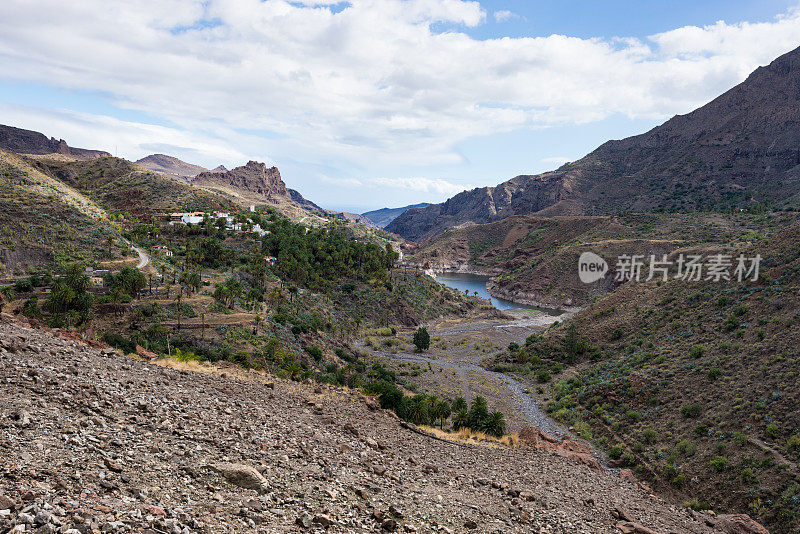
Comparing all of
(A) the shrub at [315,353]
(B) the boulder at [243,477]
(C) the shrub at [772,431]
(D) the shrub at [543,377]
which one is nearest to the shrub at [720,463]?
(C) the shrub at [772,431]

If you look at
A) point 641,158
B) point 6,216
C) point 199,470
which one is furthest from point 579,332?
point 641,158

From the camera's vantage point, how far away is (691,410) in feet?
95.5

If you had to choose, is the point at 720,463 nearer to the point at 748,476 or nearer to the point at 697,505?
the point at 748,476

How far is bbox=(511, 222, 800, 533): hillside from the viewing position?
22703mm

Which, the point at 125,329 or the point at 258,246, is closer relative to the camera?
the point at 125,329

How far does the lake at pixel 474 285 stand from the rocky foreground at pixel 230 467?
91.5 m

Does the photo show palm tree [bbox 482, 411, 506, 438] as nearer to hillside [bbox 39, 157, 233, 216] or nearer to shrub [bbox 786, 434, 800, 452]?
shrub [bbox 786, 434, 800, 452]

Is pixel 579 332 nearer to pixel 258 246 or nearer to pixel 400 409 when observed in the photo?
pixel 400 409

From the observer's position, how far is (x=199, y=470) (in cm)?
887

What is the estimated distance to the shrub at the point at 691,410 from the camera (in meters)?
28.9

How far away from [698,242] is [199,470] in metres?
107

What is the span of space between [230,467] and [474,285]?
13693 cm

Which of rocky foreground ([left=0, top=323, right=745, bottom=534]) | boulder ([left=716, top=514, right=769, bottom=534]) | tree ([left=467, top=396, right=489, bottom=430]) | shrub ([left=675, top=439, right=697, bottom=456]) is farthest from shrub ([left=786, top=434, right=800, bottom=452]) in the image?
tree ([left=467, top=396, right=489, bottom=430])

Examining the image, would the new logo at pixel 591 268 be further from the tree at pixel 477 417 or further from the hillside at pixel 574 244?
the tree at pixel 477 417
